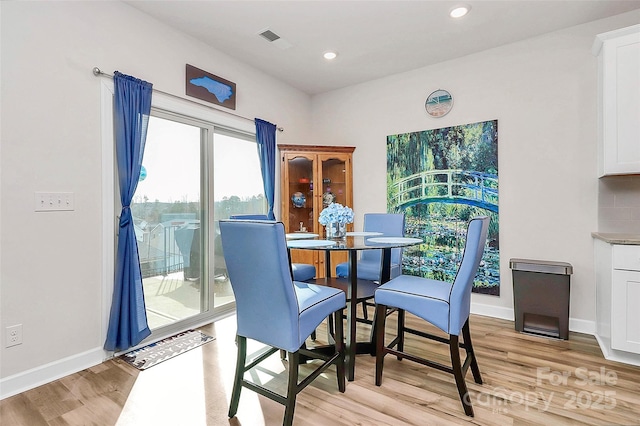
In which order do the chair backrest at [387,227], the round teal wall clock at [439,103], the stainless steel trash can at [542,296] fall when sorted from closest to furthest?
1. the stainless steel trash can at [542,296]
2. the chair backrest at [387,227]
3. the round teal wall clock at [439,103]

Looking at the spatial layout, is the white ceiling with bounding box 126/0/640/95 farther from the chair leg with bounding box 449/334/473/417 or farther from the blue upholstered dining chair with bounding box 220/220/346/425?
the chair leg with bounding box 449/334/473/417

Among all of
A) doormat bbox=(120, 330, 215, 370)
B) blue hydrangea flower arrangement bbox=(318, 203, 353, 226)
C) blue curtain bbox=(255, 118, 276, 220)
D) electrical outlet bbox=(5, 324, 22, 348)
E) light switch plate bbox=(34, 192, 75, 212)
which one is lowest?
doormat bbox=(120, 330, 215, 370)

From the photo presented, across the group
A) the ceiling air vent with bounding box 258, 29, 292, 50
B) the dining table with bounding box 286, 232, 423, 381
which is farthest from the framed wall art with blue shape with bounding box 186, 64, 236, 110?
the dining table with bounding box 286, 232, 423, 381

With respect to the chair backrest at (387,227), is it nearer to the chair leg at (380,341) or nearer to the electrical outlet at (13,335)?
the chair leg at (380,341)

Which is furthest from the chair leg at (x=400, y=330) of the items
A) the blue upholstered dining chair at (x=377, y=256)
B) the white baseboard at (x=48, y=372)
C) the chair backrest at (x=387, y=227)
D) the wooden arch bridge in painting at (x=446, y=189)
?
the white baseboard at (x=48, y=372)

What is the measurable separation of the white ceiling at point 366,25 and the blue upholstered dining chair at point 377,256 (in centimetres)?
175

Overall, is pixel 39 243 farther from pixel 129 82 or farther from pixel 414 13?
pixel 414 13

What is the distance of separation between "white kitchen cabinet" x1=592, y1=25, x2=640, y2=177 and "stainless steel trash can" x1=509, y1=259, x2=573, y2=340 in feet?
3.00

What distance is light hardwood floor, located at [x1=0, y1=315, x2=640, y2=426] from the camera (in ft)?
5.50

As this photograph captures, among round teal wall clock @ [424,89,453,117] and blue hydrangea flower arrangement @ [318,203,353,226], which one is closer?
blue hydrangea flower arrangement @ [318,203,353,226]

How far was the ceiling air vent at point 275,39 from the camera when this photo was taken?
2.91 m

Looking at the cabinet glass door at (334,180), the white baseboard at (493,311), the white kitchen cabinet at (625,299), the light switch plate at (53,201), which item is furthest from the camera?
the cabinet glass door at (334,180)

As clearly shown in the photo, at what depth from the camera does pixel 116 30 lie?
7.93ft

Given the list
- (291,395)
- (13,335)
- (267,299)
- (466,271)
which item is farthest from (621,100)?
(13,335)
